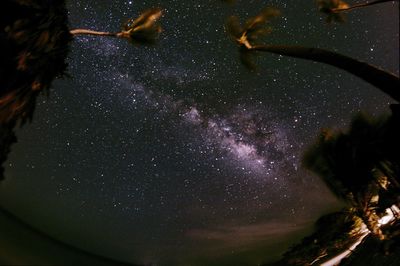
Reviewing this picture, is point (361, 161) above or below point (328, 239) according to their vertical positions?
above

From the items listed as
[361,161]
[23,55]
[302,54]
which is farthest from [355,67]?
[23,55]

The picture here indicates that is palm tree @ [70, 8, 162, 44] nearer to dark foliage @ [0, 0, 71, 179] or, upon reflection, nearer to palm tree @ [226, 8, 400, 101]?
dark foliage @ [0, 0, 71, 179]

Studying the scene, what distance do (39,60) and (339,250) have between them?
5.90 meters

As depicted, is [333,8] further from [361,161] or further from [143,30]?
[143,30]

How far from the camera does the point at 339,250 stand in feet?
20.6

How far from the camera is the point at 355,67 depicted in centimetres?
203

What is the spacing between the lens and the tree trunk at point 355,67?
1922mm

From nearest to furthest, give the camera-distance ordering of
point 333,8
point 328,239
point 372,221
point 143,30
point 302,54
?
point 302,54 < point 333,8 < point 143,30 < point 372,221 < point 328,239

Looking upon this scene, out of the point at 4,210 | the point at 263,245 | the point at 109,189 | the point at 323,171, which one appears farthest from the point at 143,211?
the point at 323,171

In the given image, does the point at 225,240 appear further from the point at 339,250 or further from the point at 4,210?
the point at 4,210

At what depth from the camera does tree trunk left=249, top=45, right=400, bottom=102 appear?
192 cm

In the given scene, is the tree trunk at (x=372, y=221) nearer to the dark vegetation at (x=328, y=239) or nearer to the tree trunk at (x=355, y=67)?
the dark vegetation at (x=328, y=239)

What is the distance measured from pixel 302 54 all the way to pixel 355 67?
0.35 metres

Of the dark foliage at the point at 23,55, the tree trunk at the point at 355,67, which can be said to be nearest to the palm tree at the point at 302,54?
the tree trunk at the point at 355,67
